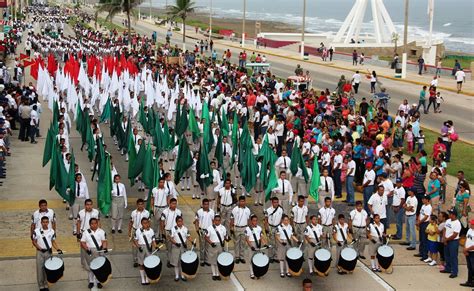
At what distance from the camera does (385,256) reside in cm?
1429

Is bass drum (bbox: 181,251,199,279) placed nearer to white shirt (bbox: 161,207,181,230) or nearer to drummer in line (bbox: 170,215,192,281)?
drummer in line (bbox: 170,215,192,281)

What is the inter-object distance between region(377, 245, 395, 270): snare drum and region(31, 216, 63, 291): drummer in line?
243 inches

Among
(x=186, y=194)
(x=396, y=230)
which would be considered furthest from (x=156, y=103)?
(x=396, y=230)

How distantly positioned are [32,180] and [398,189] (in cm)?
1118

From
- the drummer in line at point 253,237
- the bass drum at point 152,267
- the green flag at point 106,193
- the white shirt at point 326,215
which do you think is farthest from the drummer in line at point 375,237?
the green flag at point 106,193

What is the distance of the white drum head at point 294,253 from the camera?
13.9 metres

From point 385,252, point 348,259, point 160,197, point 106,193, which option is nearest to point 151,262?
point 160,197

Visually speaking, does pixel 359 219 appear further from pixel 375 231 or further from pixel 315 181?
pixel 315 181

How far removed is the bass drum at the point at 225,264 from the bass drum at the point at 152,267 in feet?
3.80

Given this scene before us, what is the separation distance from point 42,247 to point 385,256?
6.57 metres

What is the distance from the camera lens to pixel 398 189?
1608 centimetres

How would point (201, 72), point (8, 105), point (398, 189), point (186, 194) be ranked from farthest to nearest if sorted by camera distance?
1. point (201, 72)
2. point (8, 105)
3. point (186, 194)
4. point (398, 189)

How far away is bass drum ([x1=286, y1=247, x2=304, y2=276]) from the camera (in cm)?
1388

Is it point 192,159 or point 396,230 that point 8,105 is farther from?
point 396,230
